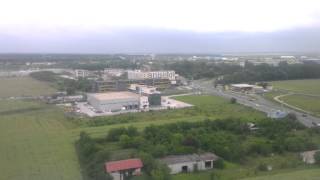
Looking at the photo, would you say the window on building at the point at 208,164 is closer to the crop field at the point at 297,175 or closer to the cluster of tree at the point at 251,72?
the crop field at the point at 297,175

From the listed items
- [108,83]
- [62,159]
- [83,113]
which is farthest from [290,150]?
[108,83]

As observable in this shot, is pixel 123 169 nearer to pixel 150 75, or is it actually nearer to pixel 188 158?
pixel 188 158

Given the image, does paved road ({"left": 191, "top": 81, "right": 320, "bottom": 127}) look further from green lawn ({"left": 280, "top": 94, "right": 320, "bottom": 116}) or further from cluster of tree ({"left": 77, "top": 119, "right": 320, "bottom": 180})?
cluster of tree ({"left": 77, "top": 119, "right": 320, "bottom": 180})

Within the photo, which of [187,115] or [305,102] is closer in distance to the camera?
[187,115]

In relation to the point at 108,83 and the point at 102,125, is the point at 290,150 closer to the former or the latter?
the point at 102,125

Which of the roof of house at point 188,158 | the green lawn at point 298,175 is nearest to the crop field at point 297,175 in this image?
the green lawn at point 298,175

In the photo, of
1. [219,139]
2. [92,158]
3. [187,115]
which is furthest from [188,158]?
[187,115]
